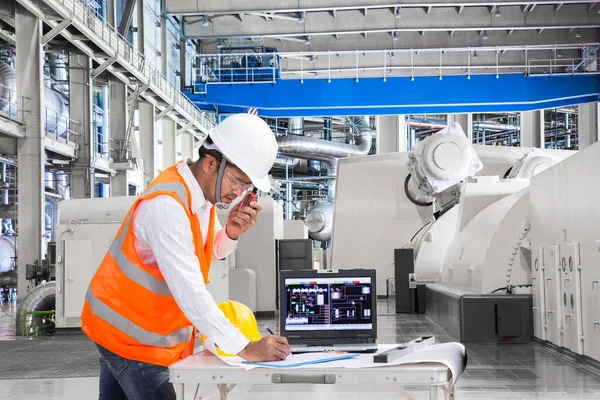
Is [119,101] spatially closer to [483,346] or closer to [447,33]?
[447,33]

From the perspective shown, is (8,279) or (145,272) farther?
(8,279)

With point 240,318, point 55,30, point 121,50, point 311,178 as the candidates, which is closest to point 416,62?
point 121,50

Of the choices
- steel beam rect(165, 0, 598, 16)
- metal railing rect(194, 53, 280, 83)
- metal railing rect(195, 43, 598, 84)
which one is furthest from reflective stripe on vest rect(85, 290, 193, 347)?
metal railing rect(195, 43, 598, 84)

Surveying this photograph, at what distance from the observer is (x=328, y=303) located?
13.1 feet

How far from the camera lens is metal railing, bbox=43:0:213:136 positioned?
15094mm

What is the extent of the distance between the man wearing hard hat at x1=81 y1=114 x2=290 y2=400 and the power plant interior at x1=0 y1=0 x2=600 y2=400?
334 centimetres

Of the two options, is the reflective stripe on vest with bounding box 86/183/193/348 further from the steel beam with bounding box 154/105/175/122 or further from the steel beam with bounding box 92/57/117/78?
the steel beam with bounding box 154/105/175/122

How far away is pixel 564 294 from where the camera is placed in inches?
301

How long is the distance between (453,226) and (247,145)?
11873 mm

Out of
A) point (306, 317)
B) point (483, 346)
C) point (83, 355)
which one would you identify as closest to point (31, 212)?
point (83, 355)

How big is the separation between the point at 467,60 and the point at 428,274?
30.1 ft

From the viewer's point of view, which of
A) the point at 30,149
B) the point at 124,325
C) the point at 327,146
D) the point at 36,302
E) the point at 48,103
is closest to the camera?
the point at 124,325

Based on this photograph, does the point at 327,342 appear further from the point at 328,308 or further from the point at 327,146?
the point at 327,146

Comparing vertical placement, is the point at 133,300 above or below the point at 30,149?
below
